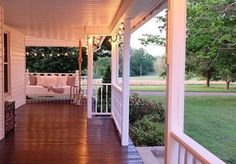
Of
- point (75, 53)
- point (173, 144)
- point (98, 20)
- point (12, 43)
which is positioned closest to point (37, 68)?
point (75, 53)

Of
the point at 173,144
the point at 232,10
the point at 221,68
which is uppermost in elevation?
the point at 232,10

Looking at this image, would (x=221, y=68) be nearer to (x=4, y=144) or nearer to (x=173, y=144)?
(x=173, y=144)

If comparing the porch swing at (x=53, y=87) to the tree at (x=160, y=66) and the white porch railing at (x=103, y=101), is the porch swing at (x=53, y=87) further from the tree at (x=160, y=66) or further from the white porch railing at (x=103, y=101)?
the tree at (x=160, y=66)

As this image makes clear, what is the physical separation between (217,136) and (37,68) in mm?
18204

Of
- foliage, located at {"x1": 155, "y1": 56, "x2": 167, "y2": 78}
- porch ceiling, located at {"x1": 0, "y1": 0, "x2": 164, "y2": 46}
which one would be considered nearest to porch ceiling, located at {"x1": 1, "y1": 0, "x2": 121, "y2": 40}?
porch ceiling, located at {"x1": 0, "y1": 0, "x2": 164, "y2": 46}

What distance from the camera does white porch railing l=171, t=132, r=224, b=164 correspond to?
79.3 inches

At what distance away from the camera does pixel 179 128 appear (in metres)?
2.71

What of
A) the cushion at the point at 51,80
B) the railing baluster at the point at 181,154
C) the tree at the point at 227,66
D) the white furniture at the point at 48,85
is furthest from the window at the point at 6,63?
the tree at the point at 227,66

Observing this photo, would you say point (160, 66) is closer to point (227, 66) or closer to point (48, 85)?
point (227, 66)

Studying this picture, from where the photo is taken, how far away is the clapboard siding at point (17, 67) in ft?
32.0

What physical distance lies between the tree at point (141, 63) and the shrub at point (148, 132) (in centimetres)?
193

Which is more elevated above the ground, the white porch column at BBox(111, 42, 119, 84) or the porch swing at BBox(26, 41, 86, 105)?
the white porch column at BBox(111, 42, 119, 84)

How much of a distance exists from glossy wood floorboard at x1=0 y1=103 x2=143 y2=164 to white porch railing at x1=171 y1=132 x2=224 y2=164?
2308 millimetres

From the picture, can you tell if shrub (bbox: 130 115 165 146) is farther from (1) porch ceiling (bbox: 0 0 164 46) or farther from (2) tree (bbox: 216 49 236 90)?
(2) tree (bbox: 216 49 236 90)
